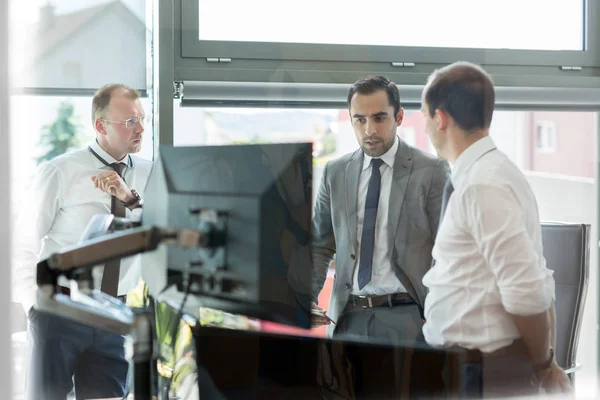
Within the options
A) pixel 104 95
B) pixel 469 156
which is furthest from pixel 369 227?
pixel 104 95

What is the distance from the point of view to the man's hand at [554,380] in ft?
5.94

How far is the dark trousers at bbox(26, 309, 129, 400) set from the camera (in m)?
1.86

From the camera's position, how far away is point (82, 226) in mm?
1823

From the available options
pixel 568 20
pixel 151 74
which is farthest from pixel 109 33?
pixel 568 20

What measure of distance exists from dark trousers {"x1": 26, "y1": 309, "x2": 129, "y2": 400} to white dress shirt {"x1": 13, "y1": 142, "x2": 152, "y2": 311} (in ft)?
0.33

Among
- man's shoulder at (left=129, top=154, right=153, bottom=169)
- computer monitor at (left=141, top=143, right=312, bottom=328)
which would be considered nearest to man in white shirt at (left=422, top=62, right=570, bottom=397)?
computer monitor at (left=141, top=143, right=312, bottom=328)

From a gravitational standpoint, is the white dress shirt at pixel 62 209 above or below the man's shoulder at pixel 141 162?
below

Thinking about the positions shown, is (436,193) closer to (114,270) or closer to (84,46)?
(114,270)

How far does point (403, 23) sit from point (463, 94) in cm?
29

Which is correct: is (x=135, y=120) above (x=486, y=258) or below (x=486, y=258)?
above

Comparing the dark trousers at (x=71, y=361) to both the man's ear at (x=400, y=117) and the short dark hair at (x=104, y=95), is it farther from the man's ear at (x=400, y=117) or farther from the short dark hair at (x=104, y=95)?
the man's ear at (x=400, y=117)

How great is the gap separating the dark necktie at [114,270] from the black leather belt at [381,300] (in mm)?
656

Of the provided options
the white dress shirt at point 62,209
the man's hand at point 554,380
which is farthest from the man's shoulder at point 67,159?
the man's hand at point 554,380

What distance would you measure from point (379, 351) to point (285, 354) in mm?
297
